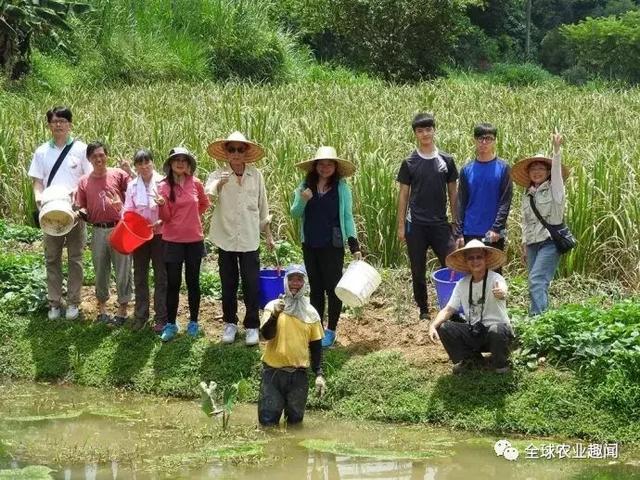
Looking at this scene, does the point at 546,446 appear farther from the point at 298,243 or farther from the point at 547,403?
the point at 298,243

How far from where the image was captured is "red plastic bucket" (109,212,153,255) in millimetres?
8305

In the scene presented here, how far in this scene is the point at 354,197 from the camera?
10.2 meters

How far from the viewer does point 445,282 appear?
801 centimetres

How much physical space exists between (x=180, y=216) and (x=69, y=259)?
4.09ft

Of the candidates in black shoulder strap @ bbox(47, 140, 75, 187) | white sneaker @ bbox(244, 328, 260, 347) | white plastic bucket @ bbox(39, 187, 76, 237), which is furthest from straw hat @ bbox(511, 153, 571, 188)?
black shoulder strap @ bbox(47, 140, 75, 187)

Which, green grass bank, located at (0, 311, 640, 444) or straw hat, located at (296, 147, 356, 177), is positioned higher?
straw hat, located at (296, 147, 356, 177)

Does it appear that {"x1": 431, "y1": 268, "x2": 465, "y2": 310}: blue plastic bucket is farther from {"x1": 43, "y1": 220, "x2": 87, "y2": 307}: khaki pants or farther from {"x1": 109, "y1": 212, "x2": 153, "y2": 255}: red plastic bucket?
{"x1": 43, "y1": 220, "x2": 87, "y2": 307}: khaki pants

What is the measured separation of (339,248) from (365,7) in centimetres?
2215

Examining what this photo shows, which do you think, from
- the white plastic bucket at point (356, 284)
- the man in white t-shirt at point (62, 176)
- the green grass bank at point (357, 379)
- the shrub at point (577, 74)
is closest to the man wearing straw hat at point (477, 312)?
the green grass bank at point (357, 379)

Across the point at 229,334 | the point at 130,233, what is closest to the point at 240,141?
the point at 130,233

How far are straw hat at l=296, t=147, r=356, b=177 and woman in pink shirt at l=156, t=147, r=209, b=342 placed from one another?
89cm

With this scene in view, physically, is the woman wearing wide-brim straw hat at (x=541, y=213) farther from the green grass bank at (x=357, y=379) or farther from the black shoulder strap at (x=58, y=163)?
the black shoulder strap at (x=58, y=163)

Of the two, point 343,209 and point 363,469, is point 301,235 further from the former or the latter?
point 363,469

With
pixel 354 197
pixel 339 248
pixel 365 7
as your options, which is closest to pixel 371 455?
pixel 339 248
